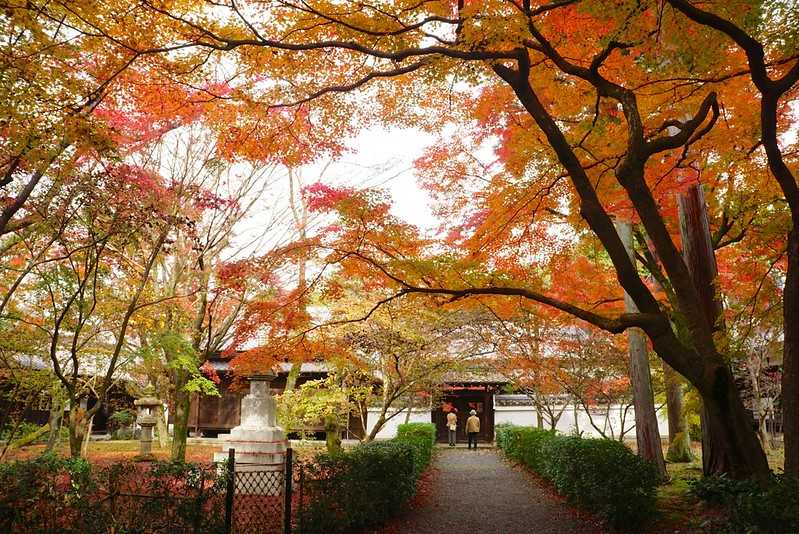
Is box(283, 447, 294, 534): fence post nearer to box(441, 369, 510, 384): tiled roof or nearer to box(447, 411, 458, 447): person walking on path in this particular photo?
box(441, 369, 510, 384): tiled roof

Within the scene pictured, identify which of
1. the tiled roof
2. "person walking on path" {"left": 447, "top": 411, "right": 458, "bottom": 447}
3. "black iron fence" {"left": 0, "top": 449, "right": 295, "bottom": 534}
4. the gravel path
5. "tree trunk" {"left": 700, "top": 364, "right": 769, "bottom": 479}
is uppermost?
the tiled roof

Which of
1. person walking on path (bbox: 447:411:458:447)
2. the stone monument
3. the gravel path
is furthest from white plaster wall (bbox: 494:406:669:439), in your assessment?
the stone monument

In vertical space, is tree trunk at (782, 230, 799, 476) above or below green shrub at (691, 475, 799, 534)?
above

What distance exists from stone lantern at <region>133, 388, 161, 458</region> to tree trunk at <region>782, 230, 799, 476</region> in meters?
15.8

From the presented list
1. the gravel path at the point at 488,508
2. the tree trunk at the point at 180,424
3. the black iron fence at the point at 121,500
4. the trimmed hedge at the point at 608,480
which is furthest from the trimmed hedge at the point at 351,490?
the tree trunk at the point at 180,424

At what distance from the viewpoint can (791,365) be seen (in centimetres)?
571

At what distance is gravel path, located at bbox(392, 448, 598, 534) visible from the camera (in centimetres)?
837

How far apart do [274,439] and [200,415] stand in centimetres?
1299

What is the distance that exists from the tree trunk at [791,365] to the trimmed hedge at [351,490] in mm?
4968

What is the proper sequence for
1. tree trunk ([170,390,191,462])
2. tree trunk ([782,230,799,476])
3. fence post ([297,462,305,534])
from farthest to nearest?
tree trunk ([170,390,191,462]) < fence post ([297,462,305,534]) < tree trunk ([782,230,799,476])

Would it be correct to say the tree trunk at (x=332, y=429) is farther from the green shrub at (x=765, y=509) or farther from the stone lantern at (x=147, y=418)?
the green shrub at (x=765, y=509)

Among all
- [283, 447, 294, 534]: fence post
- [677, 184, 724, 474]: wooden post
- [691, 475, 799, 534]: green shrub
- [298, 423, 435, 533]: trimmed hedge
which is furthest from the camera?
[677, 184, 724, 474]: wooden post

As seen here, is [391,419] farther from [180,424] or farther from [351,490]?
[351,490]

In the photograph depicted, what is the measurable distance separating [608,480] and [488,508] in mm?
3124
